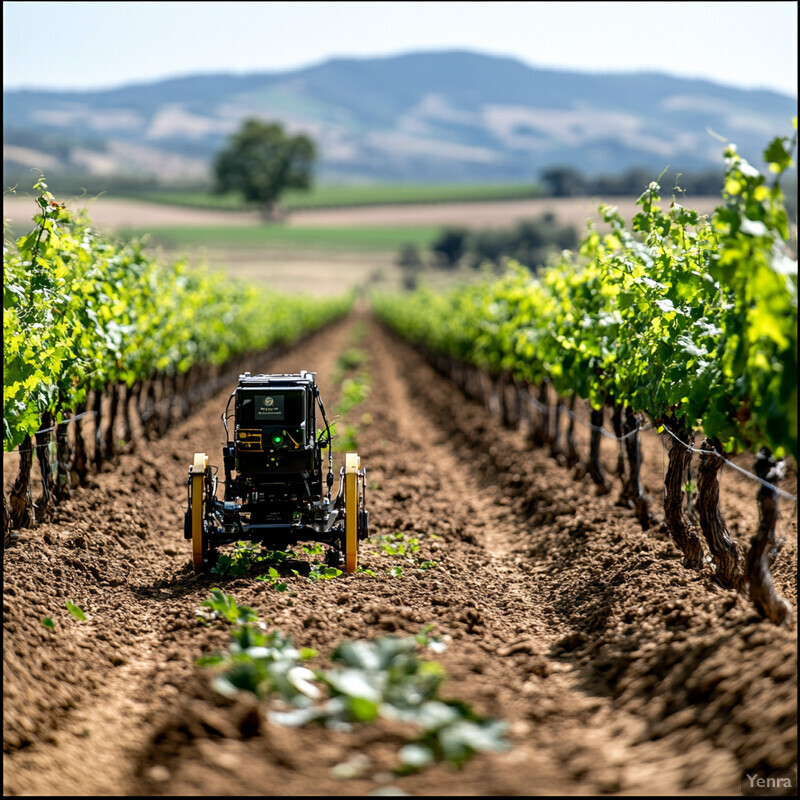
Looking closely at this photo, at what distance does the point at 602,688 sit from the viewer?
6.40 m

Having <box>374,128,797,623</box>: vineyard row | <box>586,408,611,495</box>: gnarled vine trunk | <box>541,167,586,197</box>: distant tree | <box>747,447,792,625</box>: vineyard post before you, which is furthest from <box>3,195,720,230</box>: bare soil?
<box>747,447,792,625</box>: vineyard post

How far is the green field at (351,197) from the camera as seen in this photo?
4966 inches

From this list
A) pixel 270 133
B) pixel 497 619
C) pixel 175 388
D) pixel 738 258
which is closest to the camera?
pixel 738 258

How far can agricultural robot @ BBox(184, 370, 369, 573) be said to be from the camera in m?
8.99

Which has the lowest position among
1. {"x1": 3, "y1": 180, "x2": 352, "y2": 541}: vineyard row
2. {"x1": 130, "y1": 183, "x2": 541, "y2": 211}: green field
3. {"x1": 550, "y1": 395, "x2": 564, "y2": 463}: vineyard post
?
{"x1": 550, "y1": 395, "x2": 564, "y2": 463}: vineyard post

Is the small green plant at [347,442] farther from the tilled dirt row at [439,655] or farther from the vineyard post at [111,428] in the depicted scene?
the vineyard post at [111,428]

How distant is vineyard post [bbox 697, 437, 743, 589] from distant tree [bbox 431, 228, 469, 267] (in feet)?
301

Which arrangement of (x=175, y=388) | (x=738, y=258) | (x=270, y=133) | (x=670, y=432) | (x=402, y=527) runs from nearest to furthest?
(x=738, y=258) < (x=670, y=432) < (x=402, y=527) < (x=175, y=388) < (x=270, y=133)

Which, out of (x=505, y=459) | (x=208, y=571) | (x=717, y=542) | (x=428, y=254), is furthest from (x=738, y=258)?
(x=428, y=254)

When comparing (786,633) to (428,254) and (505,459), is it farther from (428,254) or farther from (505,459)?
(428,254)

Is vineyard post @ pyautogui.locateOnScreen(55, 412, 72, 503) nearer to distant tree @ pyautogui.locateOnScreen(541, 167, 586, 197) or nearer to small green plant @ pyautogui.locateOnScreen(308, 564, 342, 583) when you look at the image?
small green plant @ pyautogui.locateOnScreen(308, 564, 342, 583)

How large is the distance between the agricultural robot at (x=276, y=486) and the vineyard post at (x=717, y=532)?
320cm

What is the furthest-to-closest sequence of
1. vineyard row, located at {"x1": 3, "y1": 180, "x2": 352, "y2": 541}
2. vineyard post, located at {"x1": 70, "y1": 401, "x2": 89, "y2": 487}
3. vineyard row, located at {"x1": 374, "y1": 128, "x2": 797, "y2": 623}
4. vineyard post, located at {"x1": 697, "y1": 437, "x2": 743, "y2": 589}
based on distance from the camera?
vineyard post, located at {"x1": 70, "y1": 401, "x2": 89, "y2": 487} < vineyard row, located at {"x1": 3, "y1": 180, "x2": 352, "y2": 541} < vineyard post, located at {"x1": 697, "y1": 437, "x2": 743, "y2": 589} < vineyard row, located at {"x1": 374, "y1": 128, "x2": 797, "y2": 623}

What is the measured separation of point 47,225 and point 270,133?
142675mm
